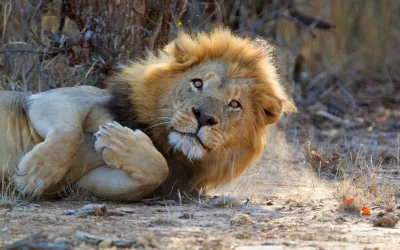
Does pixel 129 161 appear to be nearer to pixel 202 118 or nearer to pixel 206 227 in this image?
pixel 202 118

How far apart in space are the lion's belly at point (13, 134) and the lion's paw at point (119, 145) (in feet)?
1.88

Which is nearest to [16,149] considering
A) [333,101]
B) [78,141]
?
[78,141]

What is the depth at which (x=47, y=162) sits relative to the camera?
4.57m

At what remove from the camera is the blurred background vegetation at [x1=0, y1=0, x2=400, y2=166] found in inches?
266

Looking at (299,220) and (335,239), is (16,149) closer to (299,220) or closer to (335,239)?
(299,220)

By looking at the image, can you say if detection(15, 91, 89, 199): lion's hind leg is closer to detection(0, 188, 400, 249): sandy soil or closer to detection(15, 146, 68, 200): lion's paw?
detection(15, 146, 68, 200): lion's paw

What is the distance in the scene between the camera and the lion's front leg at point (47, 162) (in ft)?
14.8

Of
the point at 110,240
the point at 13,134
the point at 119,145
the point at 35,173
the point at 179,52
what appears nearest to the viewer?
the point at 110,240

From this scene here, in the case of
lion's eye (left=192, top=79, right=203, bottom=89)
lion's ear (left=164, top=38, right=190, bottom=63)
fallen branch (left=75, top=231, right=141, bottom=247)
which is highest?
lion's ear (left=164, top=38, right=190, bottom=63)

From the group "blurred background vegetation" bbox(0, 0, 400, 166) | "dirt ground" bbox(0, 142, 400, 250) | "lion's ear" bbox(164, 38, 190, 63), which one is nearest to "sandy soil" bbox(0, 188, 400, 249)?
"dirt ground" bbox(0, 142, 400, 250)

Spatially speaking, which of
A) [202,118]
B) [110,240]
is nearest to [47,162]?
[202,118]

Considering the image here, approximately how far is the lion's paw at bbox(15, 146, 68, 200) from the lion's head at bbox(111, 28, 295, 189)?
2.54 feet

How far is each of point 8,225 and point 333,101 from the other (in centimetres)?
836

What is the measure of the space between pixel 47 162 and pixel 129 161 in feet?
1.70
